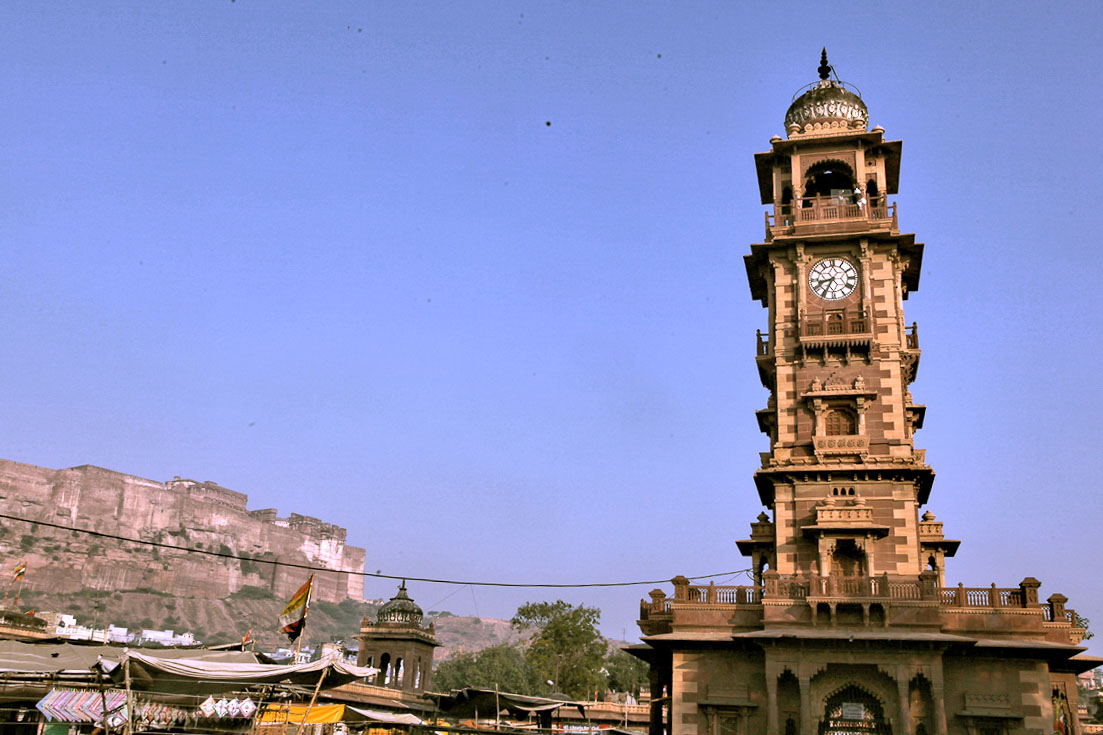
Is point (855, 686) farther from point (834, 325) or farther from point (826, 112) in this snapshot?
point (826, 112)

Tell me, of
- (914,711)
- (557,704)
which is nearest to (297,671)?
(557,704)

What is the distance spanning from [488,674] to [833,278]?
2469 inches

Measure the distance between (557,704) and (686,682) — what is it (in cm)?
456

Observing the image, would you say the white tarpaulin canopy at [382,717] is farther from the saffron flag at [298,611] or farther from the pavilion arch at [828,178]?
the pavilion arch at [828,178]

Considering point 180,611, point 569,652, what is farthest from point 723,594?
point 180,611

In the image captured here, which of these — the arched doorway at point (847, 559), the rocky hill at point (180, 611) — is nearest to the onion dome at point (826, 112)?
the arched doorway at point (847, 559)

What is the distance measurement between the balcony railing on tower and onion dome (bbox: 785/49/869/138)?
3.04 m

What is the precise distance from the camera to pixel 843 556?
106 ft

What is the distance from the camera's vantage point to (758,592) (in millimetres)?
31719

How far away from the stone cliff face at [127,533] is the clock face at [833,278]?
137 m

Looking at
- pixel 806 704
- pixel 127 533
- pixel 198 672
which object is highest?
pixel 127 533

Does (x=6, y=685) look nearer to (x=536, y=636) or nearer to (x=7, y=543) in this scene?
(x=536, y=636)

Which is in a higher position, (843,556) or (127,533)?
(127,533)

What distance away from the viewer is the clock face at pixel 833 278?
119 ft
